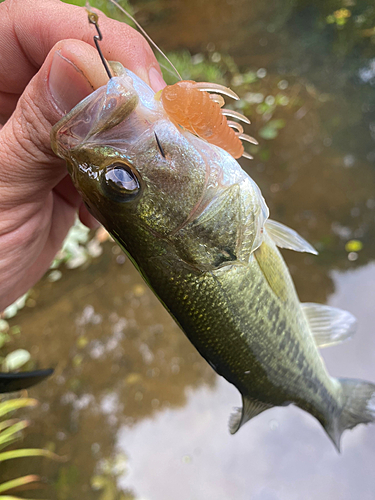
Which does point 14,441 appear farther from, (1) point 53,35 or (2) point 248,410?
(1) point 53,35

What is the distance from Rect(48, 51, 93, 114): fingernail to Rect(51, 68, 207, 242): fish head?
111mm

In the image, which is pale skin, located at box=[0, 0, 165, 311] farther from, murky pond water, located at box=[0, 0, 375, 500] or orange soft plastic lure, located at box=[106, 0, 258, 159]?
murky pond water, located at box=[0, 0, 375, 500]

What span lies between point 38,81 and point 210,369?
2.95 meters

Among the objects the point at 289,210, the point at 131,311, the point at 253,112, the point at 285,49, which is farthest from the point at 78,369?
the point at 285,49

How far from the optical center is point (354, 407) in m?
Answer: 1.83

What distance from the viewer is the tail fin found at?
1805 mm

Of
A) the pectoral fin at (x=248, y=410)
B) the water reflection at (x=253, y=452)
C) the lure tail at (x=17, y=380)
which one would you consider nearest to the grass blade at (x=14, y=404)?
the water reflection at (x=253, y=452)

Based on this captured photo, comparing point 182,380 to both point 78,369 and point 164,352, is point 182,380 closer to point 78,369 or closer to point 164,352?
point 164,352

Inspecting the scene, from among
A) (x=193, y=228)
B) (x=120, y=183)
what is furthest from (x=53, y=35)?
(x=193, y=228)

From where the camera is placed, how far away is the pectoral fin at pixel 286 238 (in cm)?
139

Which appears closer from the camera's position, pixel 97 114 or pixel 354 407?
pixel 97 114

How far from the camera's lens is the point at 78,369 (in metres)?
3.52

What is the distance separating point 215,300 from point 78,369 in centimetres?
282

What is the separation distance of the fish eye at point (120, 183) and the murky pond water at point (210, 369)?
2.70 m
